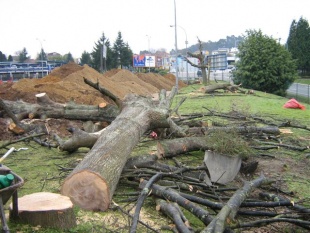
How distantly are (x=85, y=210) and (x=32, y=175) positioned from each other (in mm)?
2140

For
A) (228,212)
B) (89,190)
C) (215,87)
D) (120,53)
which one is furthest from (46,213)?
(120,53)

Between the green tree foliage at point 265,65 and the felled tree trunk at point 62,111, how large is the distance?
21.3 metres

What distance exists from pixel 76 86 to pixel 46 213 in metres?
16.6

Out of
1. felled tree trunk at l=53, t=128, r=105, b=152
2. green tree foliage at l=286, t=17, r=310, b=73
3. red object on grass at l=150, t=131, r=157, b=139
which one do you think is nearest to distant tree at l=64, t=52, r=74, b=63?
green tree foliage at l=286, t=17, r=310, b=73

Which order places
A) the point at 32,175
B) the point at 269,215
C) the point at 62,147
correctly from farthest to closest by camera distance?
the point at 62,147 → the point at 32,175 → the point at 269,215

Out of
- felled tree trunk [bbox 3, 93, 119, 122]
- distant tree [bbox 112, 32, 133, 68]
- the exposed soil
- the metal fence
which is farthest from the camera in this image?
distant tree [bbox 112, 32, 133, 68]

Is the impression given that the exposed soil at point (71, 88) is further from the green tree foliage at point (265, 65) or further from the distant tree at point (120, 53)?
the distant tree at point (120, 53)

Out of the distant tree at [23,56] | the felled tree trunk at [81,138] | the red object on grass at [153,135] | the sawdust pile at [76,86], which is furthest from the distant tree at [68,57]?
the felled tree trunk at [81,138]

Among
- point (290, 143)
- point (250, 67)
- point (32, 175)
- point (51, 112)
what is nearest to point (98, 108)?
point (51, 112)

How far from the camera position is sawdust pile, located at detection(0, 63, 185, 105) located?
50.8 ft

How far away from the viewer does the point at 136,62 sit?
52.7m

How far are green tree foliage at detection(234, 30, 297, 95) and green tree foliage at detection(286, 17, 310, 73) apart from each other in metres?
32.4

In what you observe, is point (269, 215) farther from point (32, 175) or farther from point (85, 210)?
point (32, 175)

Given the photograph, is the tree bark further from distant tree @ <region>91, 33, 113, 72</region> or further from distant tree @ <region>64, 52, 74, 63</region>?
distant tree @ <region>64, 52, 74, 63</region>
